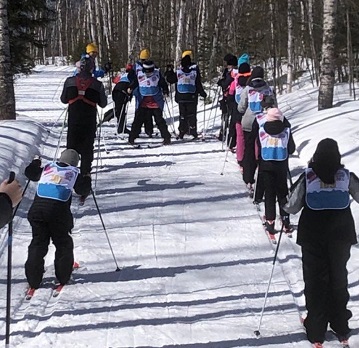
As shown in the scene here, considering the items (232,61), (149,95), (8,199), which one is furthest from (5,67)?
(8,199)

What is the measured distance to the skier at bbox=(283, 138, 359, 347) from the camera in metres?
5.21

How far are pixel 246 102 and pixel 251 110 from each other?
21 cm

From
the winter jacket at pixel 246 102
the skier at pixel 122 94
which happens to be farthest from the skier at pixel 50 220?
the skier at pixel 122 94

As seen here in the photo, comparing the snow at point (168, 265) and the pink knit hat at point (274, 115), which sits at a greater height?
the pink knit hat at point (274, 115)

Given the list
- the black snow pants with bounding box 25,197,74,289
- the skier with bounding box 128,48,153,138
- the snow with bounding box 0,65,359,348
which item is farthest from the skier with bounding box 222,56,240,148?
the black snow pants with bounding box 25,197,74,289

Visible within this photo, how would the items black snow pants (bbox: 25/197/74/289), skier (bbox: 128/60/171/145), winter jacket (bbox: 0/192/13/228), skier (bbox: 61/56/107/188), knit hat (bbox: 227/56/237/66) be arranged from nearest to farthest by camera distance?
winter jacket (bbox: 0/192/13/228) → black snow pants (bbox: 25/197/74/289) → skier (bbox: 61/56/107/188) → knit hat (bbox: 227/56/237/66) → skier (bbox: 128/60/171/145)

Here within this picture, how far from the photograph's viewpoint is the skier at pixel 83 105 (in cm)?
962

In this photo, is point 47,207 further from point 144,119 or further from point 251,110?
point 144,119

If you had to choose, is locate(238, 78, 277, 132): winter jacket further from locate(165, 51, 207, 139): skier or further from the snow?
locate(165, 51, 207, 139): skier

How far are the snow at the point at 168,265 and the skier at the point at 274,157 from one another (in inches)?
15.6

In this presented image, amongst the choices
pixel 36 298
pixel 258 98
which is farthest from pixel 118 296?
pixel 258 98

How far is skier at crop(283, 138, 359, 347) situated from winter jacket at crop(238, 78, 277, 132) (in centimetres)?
420

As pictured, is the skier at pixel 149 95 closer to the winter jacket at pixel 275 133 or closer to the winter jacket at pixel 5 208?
the winter jacket at pixel 275 133

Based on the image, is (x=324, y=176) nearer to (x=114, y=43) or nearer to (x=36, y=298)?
(x=36, y=298)
